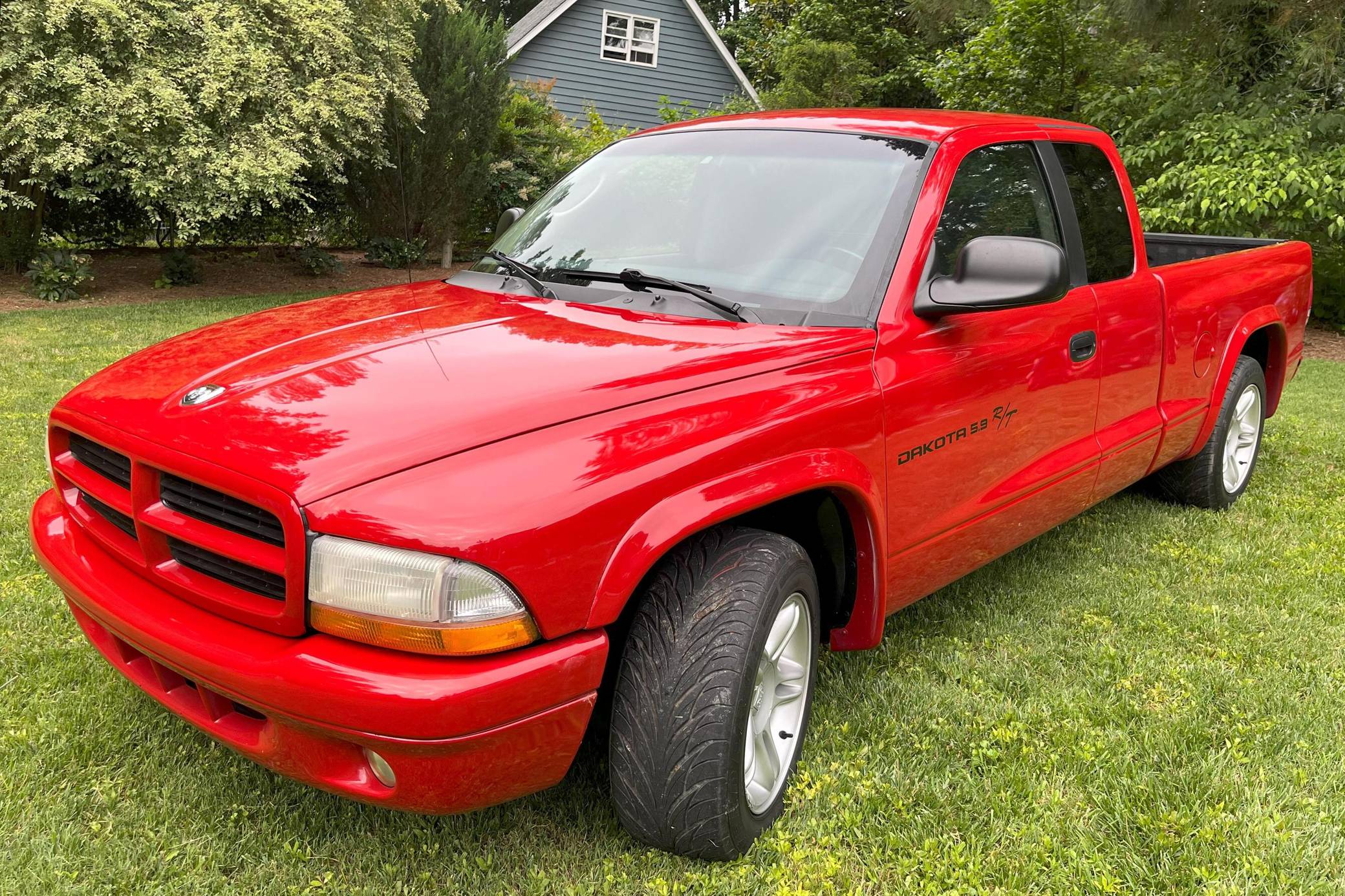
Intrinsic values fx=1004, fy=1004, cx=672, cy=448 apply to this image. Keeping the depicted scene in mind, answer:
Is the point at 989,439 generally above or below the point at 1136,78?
below

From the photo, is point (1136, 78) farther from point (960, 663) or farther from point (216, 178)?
point (960, 663)

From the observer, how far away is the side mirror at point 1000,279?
2.75 metres

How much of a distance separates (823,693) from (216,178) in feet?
31.2

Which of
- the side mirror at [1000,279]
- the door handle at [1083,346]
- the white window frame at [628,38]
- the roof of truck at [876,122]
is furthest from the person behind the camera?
the white window frame at [628,38]

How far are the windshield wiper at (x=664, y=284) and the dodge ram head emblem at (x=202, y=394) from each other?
1174 mm

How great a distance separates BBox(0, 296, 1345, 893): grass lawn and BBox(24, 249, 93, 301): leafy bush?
341 inches

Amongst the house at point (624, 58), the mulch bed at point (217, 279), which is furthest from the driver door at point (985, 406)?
the house at point (624, 58)

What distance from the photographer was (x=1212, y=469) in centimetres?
491

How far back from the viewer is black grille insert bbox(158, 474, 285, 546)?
1999 mm

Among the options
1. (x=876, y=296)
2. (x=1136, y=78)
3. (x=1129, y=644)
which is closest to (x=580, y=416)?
(x=876, y=296)

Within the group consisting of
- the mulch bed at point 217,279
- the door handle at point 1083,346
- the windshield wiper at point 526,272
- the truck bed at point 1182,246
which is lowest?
the mulch bed at point 217,279

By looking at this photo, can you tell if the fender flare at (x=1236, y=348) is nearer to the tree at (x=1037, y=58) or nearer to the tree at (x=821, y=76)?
the tree at (x=1037, y=58)

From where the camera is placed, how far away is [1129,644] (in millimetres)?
3586

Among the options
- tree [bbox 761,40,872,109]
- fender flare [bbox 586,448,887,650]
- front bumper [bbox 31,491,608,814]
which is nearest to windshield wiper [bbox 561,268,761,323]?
fender flare [bbox 586,448,887,650]
